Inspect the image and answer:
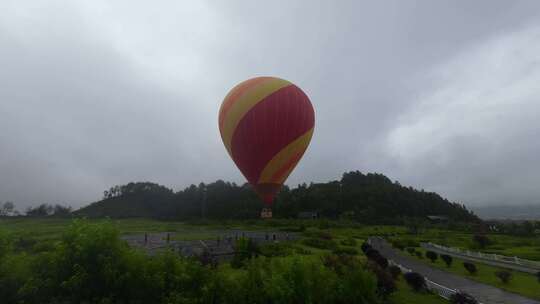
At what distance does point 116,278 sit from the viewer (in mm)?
8766

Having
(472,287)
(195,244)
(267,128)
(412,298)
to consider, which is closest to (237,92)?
(267,128)

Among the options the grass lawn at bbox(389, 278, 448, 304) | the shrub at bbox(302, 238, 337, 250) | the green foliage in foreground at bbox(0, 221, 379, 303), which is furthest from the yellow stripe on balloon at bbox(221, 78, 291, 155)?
the green foliage in foreground at bbox(0, 221, 379, 303)

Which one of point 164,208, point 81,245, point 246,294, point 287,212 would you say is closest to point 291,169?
point 246,294

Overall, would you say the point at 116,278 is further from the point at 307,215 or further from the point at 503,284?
the point at 307,215

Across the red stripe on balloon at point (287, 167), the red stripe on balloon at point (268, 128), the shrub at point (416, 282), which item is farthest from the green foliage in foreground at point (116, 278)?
the red stripe on balloon at point (287, 167)

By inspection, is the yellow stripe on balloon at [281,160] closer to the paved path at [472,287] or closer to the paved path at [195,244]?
the paved path at [195,244]

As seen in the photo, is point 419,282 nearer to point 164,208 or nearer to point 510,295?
point 510,295

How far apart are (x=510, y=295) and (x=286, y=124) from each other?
48.9ft

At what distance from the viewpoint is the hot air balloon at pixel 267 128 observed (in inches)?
897

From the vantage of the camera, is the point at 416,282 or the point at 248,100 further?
the point at 248,100

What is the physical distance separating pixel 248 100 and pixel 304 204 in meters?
72.3

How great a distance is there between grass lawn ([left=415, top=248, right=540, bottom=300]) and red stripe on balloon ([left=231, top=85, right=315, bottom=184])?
13913 millimetres

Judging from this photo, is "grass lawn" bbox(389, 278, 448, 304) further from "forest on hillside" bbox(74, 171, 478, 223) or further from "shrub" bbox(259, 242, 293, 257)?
"forest on hillside" bbox(74, 171, 478, 223)

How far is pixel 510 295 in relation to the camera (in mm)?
16406
